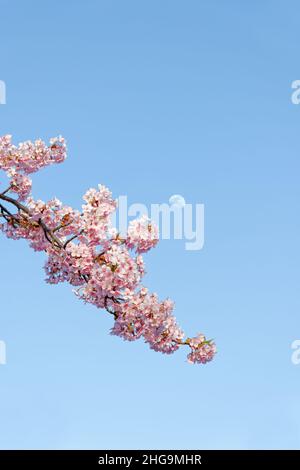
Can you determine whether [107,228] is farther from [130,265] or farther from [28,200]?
[28,200]

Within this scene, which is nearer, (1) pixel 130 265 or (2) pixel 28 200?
(1) pixel 130 265

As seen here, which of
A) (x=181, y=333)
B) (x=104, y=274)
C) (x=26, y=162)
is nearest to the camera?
(x=104, y=274)

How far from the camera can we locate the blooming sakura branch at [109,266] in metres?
14.0

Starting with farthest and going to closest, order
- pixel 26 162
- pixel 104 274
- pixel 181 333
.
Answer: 1. pixel 26 162
2. pixel 181 333
3. pixel 104 274

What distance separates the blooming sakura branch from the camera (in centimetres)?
1404

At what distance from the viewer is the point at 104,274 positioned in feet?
45.7

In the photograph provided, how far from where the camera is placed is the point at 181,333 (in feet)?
48.8

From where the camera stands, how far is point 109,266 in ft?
45.9

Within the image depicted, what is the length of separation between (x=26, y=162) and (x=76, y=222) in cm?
288
